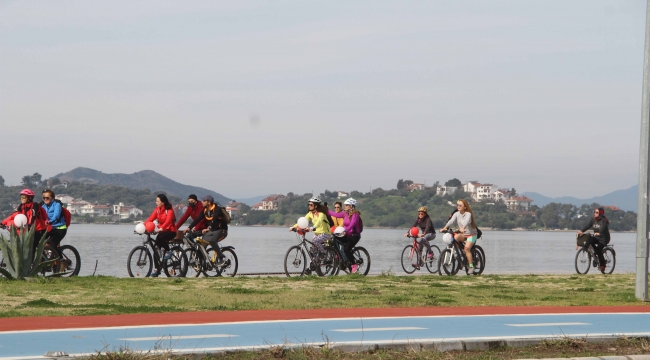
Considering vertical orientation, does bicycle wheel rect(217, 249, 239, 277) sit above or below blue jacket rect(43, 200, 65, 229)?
below

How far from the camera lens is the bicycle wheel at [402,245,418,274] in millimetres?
22844

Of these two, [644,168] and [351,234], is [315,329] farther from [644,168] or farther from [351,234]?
[351,234]

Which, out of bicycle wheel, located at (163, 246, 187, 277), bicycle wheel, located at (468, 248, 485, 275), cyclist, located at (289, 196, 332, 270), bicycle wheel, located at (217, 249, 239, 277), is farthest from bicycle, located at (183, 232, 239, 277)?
bicycle wheel, located at (468, 248, 485, 275)

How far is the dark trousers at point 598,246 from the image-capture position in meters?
23.3

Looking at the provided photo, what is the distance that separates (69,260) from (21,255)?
1.98 m

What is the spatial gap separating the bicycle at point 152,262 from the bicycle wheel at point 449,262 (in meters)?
6.17

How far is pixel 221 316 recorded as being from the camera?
10.9 m

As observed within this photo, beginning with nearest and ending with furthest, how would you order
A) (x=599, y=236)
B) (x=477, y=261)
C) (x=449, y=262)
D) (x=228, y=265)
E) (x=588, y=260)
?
1. (x=228, y=265)
2. (x=449, y=262)
3. (x=477, y=261)
4. (x=599, y=236)
5. (x=588, y=260)

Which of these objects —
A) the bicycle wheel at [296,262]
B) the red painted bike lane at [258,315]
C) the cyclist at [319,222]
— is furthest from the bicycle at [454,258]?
the red painted bike lane at [258,315]

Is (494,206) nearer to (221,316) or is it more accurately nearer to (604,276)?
(604,276)

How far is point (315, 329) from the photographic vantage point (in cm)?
960

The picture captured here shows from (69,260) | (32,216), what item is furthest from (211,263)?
(32,216)

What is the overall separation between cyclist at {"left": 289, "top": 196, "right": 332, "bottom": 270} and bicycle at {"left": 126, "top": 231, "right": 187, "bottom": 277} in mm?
2952

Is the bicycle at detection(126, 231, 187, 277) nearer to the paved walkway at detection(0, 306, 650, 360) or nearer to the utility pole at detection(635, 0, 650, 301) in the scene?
the paved walkway at detection(0, 306, 650, 360)
